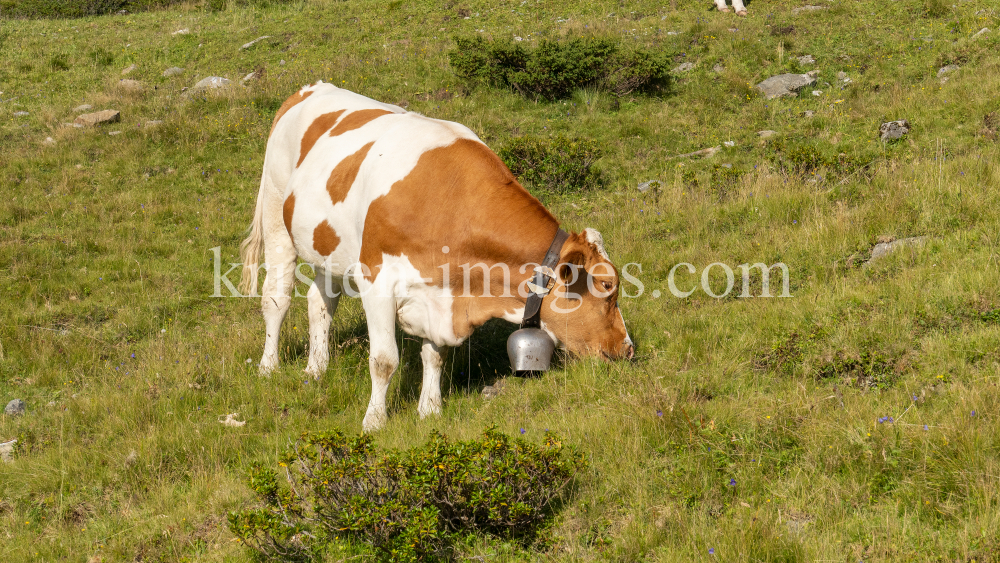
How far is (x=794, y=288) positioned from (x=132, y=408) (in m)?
5.26

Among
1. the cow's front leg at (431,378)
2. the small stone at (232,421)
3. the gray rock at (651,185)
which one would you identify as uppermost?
the gray rock at (651,185)

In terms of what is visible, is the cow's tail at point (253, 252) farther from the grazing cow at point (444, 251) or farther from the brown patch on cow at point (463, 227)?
the brown patch on cow at point (463, 227)

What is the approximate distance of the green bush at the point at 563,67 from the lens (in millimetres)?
12375

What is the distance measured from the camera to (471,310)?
5246 millimetres

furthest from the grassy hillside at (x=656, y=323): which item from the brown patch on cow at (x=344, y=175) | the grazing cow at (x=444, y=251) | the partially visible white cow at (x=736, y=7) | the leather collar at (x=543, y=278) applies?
the brown patch on cow at (x=344, y=175)

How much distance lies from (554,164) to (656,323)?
438 cm

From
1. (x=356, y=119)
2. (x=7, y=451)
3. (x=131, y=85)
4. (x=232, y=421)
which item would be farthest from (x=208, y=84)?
(x=232, y=421)

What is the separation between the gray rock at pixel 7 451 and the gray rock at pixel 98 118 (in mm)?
9557

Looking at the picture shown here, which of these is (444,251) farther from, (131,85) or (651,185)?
(131,85)

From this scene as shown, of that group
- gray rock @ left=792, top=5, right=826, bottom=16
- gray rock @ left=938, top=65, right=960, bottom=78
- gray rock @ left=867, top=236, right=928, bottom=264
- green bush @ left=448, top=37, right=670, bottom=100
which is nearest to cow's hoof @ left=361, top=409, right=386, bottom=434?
gray rock @ left=867, top=236, right=928, bottom=264

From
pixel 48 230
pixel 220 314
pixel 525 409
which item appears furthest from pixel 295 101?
pixel 48 230

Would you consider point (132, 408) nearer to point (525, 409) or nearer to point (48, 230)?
point (525, 409)

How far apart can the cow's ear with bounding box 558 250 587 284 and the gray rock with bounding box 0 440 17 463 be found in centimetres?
393

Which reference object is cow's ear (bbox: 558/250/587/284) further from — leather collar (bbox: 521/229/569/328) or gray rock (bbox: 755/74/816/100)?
gray rock (bbox: 755/74/816/100)
